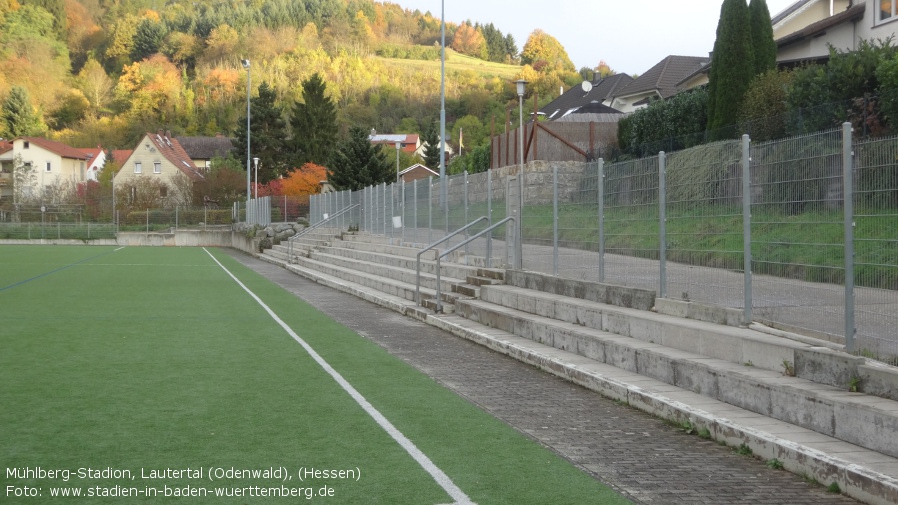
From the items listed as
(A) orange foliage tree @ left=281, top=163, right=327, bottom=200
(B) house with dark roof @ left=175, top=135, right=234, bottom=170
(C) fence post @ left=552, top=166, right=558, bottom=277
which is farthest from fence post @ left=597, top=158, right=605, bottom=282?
(B) house with dark roof @ left=175, top=135, right=234, bottom=170

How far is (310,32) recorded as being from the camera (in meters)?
152

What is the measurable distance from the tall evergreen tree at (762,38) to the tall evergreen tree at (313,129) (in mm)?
61008

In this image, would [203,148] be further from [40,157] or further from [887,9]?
[887,9]

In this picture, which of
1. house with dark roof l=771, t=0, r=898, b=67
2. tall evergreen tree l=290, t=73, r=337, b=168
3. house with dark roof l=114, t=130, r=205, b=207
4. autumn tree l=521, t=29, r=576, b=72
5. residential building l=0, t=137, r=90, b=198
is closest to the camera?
house with dark roof l=771, t=0, r=898, b=67

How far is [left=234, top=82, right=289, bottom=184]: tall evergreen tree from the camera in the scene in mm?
82688

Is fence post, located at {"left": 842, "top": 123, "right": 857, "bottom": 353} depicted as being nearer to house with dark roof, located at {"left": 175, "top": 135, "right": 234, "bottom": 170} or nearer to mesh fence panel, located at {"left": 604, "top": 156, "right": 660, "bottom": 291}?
mesh fence panel, located at {"left": 604, "top": 156, "right": 660, "bottom": 291}

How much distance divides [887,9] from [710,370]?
24228 mm

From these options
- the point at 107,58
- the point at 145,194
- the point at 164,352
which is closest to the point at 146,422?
the point at 164,352

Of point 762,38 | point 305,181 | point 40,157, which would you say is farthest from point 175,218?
point 762,38

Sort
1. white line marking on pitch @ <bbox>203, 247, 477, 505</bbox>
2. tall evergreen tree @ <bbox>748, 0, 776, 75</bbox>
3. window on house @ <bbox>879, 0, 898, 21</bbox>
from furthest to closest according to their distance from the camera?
window on house @ <bbox>879, 0, 898, 21</bbox>, tall evergreen tree @ <bbox>748, 0, 776, 75</bbox>, white line marking on pitch @ <bbox>203, 247, 477, 505</bbox>

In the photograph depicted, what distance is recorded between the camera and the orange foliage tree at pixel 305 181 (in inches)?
2921

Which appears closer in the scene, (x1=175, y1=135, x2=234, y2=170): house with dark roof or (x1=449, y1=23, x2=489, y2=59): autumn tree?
(x1=175, y1=135, x2=234, y2=170): house with dark roof

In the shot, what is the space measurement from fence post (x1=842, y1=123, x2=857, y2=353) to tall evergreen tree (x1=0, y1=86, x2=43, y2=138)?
120 m

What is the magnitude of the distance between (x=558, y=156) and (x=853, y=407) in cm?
2714
